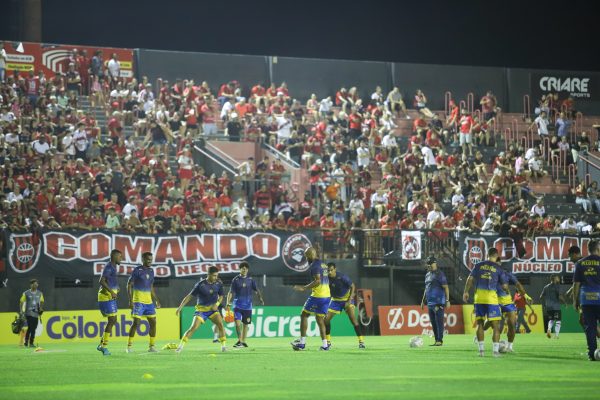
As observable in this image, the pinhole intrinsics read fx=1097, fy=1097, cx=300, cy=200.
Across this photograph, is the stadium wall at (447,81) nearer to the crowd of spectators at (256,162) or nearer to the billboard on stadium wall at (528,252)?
the crowd of spectators at (256,162)

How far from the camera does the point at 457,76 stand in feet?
173

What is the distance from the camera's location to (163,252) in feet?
110

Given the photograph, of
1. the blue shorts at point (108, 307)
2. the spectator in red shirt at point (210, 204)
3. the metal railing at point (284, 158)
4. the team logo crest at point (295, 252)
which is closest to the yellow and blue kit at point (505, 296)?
the blue shorts at point (108, 307)

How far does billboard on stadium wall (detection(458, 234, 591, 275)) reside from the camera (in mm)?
36750

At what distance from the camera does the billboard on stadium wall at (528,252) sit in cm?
3675

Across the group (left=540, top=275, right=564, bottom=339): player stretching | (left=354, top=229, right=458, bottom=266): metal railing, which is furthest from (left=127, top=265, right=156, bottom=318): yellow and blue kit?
(left=540, top=275, right=564, bottom=339): player stretching

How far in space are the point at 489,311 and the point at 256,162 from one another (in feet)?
71.7

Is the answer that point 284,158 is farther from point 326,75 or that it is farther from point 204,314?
point 204,314

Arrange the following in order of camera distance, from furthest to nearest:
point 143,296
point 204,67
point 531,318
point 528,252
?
point 204,67 → point 531,318 → point 528,252 → point 143,296

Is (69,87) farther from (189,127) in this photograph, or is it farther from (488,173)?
(488,173)

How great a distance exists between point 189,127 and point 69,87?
4.91 metres

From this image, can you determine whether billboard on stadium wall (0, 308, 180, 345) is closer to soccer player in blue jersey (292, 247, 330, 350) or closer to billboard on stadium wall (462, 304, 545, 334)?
soccer player in blue jersey (292, 247, 330, 350)

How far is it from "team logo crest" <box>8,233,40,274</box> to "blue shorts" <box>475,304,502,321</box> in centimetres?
1442

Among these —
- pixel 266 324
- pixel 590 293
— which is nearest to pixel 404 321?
pixel 266 324
